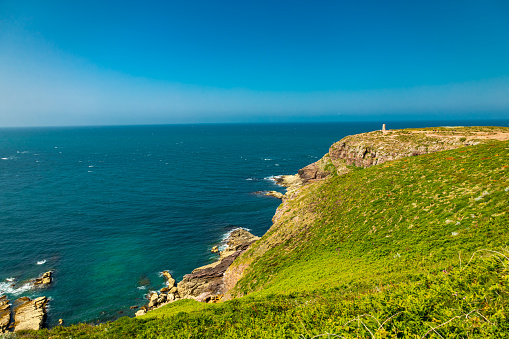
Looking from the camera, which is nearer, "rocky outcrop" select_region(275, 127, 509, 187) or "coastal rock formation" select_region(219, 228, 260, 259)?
"rocky outcrop" select_region(275, 127, 509, 187)

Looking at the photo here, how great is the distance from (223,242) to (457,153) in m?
46.2

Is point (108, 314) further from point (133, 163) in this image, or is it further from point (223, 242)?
point (133, 163)

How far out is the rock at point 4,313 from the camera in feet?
112

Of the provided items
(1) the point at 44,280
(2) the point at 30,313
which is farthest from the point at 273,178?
(2) the point at 30,313

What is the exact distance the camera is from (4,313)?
3669 cm

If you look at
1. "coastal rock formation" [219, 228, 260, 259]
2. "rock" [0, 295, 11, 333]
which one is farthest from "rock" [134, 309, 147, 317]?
"coastal rock formation" [219, 228, 260, 259]

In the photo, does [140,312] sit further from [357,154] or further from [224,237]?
[357,154]

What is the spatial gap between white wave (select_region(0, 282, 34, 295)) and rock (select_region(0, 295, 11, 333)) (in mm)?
1772

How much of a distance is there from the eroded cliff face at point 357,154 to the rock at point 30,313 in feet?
91.8

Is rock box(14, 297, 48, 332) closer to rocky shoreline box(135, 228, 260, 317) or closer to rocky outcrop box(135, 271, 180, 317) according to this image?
rocky outcrop box(135, 271, 180, 317)

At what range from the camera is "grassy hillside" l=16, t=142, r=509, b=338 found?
9.78 meters

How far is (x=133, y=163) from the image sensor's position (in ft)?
462

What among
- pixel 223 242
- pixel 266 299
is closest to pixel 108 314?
pixel 223 242

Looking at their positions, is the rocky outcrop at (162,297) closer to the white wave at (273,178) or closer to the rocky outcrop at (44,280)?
the rocky outcrop at (44,280)
